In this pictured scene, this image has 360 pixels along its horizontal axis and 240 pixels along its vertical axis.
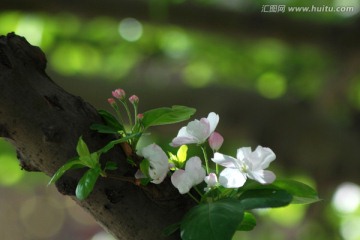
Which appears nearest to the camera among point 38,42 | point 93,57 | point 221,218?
point 221,218

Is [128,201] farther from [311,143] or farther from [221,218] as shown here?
[311,143]

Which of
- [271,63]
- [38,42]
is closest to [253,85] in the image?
[271,63]

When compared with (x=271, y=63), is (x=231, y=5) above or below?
above

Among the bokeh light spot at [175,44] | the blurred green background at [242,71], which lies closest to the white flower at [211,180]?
the blurred green background at [242,71]

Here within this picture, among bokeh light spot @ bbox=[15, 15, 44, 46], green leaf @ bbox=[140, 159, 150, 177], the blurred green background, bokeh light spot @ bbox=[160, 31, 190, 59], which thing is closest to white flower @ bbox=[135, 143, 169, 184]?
green leaf @ bbox=[140, 159, 150, 177]

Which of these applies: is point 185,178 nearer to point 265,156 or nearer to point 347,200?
point 265,156

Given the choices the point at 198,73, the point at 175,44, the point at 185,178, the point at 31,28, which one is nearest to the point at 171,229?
the point at 185,178

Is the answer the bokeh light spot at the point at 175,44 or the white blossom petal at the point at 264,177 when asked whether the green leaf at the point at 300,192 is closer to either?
the white blossom petal at the point at 264,177
